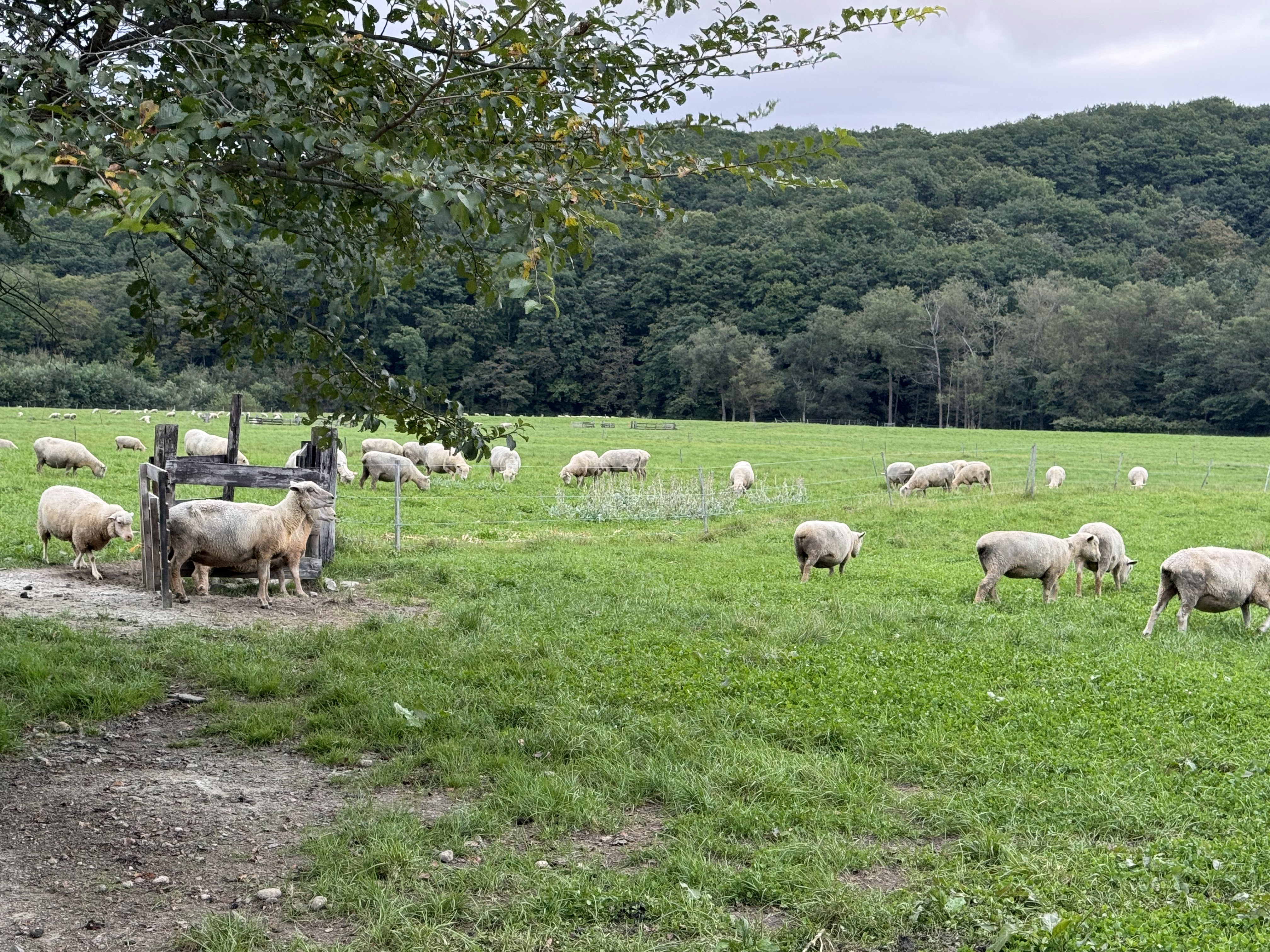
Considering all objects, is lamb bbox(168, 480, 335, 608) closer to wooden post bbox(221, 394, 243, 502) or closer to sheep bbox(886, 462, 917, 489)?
wooden post bbox(221, 394, 243, 502)

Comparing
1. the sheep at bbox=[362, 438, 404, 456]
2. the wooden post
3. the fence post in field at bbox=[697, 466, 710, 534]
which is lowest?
the fence post in field at bbox=[697, 466, 710, 534]

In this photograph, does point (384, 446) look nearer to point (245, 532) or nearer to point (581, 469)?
point (581, 469)

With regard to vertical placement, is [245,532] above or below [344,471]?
above

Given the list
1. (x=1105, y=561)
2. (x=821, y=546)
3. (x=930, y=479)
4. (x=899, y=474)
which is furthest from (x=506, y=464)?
(x=1105, y=561)

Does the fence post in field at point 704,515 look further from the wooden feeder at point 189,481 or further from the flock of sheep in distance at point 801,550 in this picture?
the wooden feeder at point 189,481

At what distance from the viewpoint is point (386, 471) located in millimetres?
28359

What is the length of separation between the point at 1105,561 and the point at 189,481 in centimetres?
1294

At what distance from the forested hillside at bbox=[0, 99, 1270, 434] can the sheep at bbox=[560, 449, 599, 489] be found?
38111 millimetres

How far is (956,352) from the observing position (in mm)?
89250

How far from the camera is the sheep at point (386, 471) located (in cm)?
2792

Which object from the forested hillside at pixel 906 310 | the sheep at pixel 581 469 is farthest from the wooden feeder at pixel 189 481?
the forested hillside at pixel 906 310

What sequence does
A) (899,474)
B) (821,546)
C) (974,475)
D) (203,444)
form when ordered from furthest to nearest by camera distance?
(899,474), (974,475), (203,444), (821,546)

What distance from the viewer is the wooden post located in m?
14.1

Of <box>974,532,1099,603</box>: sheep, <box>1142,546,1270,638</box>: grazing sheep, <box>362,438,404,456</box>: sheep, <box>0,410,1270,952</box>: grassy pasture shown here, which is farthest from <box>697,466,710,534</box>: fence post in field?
<box>362,438,404,456</box>: sheep
